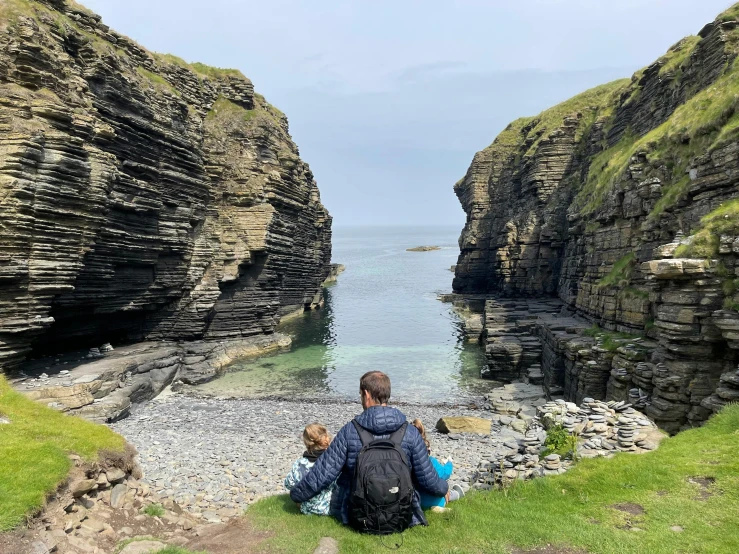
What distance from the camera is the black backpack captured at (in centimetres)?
653

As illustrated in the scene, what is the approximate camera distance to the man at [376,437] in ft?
22.7

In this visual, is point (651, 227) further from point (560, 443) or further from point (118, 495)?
point (118, 495)

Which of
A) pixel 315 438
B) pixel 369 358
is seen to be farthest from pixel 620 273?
pixel 315 438

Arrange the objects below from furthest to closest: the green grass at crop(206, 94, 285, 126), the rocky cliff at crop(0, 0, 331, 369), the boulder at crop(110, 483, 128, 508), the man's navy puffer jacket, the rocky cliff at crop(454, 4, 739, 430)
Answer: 1. the green grass at crop(206, 94, 285, 126)
2. the rocky cliff at crop(0, 0, 331, 369)
3. the rocky cliff at crop(454, 4, 739, 430)
4. the boulder at crop(110, 483, 128, 508)
5. the man's navy puffer jacket

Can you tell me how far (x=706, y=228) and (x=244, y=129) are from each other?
38910 millimetres

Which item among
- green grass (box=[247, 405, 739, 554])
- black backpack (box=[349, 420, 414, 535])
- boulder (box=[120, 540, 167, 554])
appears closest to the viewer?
black backpack (box=[349, 420, 414, 535])

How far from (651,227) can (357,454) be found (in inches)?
1057

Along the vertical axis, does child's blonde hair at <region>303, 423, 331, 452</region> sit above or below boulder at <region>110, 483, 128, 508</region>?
above

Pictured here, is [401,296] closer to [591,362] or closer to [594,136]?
[594,136]

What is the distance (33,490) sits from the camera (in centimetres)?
941

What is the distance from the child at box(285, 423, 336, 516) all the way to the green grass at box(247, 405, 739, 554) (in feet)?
0.62

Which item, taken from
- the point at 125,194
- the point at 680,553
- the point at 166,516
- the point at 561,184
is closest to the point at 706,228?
the point at 680,553

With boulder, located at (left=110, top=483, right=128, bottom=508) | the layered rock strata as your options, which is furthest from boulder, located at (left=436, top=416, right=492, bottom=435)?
the layered rock strata

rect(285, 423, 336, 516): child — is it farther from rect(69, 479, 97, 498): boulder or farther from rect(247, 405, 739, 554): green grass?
rect(69, 479, 97, 498): boulder
